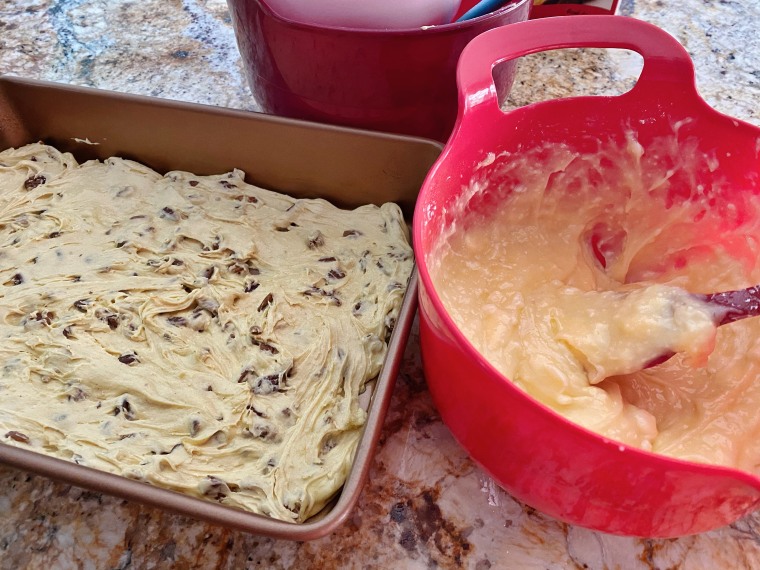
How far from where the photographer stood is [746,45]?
1395mm

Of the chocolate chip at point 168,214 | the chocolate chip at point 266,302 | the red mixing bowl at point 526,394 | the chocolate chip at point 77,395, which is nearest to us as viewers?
the red mixing bowl at point 526,394

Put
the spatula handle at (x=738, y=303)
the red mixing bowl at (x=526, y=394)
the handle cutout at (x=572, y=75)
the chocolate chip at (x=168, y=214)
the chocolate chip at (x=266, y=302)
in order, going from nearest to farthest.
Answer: the red mixing bowl at (x=526, y=394) < the spatula handle at (x=738, y=303) < the chocolate chip at (x=266, y=302) < the chocolate chip at (x=168, y=214) < the handle cutout at (x=572, y=75)

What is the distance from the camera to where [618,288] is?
862 millimetres

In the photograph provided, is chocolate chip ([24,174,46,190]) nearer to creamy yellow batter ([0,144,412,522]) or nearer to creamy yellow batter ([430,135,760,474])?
creamy yellow batter ([0,144,412,522])

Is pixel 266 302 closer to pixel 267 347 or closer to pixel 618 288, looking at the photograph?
pixel 267 347

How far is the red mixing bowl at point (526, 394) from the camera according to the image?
488mm

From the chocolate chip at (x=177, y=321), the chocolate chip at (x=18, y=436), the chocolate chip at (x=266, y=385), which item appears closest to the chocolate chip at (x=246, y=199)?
the chocolate chip at (x=177, y=321)

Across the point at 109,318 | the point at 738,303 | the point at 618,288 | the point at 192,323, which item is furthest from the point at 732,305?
the point at 109,318

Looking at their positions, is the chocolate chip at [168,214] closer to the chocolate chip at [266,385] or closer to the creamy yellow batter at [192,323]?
the creamy yellow batter at [192,323]

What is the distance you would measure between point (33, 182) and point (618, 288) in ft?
3.19

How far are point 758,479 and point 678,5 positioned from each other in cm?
142

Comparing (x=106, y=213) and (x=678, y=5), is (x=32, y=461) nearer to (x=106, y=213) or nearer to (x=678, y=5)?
(x=106, y=213)

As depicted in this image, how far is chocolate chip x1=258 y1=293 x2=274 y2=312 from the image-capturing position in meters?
0.87

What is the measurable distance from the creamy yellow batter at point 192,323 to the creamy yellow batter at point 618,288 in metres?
0.16
